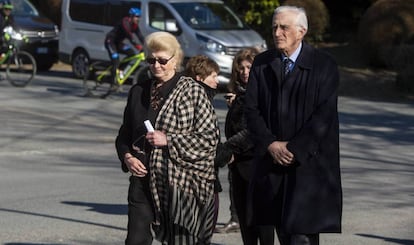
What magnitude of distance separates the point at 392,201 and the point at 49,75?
1680 cm

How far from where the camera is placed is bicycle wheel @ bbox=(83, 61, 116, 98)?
2093 centimetres

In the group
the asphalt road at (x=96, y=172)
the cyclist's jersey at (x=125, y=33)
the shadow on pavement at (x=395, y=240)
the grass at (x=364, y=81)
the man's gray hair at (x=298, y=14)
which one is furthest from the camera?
the grass at (x=364, y=81)

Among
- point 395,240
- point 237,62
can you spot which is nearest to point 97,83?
point 395,240

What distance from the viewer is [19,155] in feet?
45.4

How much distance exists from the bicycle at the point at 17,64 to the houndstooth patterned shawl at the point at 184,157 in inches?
647

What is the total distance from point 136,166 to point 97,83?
15154mm

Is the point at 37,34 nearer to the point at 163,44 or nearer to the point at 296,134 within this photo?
the point at 163,44

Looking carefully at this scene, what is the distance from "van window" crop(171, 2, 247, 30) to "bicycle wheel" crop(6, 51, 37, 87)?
3.51 m

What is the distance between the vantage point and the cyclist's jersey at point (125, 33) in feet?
69.2

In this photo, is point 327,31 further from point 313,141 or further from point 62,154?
point 313,141

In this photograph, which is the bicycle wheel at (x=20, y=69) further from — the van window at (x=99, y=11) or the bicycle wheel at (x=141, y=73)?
the van window at (x=99, y=11)

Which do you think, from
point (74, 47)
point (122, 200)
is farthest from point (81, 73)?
point (122, 200)

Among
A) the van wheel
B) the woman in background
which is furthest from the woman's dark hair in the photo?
the van wheel

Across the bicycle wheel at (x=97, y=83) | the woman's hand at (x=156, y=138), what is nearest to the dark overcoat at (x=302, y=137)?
the woman's hand at (x=156, y=138)
